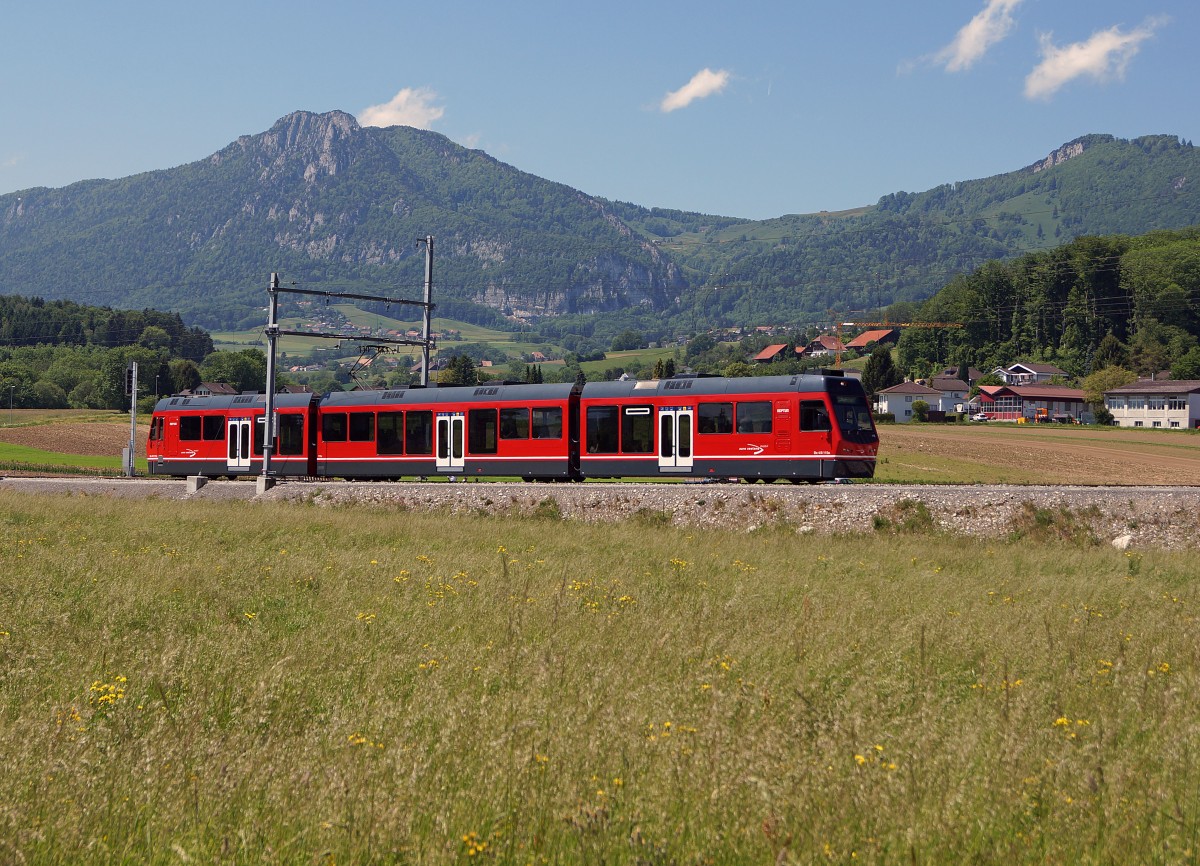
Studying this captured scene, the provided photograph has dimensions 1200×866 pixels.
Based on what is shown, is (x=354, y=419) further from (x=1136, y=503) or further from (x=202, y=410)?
(x=1136, y=503)

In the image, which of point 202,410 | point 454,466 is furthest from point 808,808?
point 202,410

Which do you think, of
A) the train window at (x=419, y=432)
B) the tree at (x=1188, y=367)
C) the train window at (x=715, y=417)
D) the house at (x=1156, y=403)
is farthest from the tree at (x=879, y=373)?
Answer: the train window at (x=715, y=417)

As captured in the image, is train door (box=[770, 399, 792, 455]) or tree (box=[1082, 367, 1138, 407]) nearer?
train door (box=[770, 399, 792, 455])

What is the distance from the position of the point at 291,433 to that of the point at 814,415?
19.6 metres

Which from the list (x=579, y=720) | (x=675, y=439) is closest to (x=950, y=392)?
(x=675, y=439)

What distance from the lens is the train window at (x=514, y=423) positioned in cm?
3297

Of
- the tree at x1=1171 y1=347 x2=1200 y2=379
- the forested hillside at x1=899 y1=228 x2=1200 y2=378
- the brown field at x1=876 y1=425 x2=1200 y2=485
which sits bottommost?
the brown field at x1=876 y1=425 x2=1200 y2=485

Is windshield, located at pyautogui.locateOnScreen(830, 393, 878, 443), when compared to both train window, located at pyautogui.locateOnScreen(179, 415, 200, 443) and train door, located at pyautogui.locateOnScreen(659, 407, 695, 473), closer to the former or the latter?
train door, located at pyautogui.locateOnScreen(659, 407, 695, 473)

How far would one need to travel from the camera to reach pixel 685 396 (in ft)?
99.1

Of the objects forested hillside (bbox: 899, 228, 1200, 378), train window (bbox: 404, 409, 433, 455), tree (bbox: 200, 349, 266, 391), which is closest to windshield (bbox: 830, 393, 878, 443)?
train window (bbox: 404, 409, 433, 455)

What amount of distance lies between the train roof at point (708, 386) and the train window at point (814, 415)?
38 cm

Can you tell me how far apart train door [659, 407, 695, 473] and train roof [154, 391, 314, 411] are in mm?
14318

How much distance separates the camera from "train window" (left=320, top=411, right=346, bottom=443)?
3741cm

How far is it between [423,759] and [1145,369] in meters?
150
